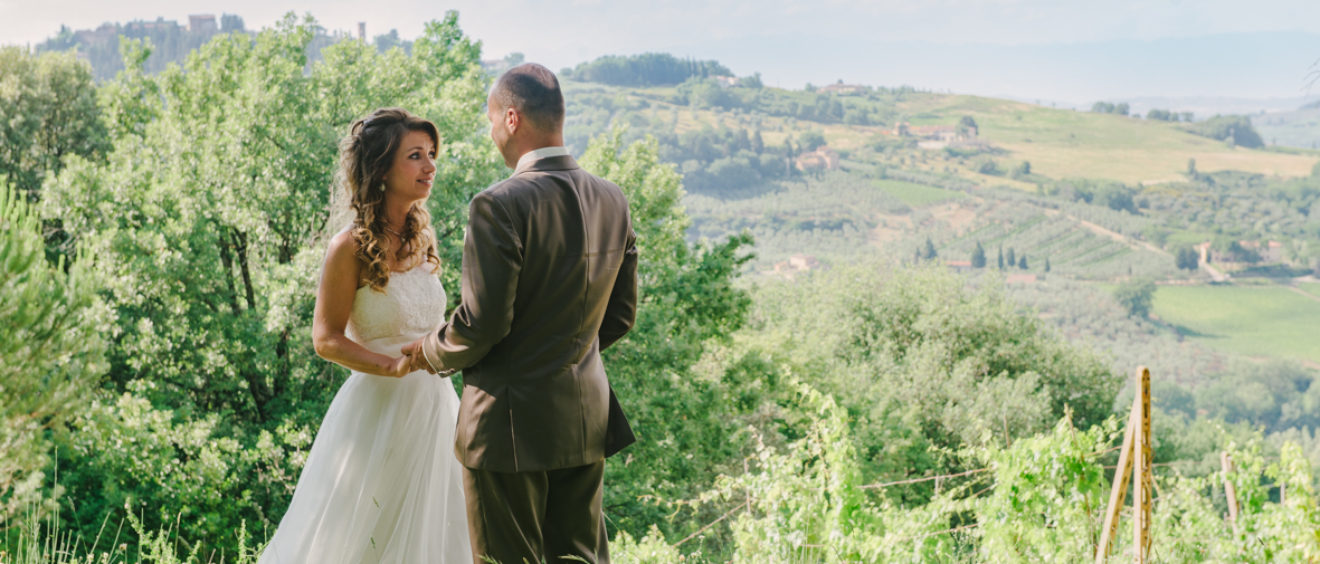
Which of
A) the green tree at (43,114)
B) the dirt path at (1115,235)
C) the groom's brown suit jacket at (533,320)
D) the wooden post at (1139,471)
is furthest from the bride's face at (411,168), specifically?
the dirt path at (1115,235)

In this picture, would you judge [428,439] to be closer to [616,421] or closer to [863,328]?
[616,421]

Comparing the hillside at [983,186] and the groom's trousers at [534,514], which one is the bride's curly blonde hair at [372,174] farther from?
the hillside at [983,186]

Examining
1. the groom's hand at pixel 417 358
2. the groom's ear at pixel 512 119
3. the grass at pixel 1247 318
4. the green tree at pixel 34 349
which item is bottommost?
the grass at pixel 1247 318

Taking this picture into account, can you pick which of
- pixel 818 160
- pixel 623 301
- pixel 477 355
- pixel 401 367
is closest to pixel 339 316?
pixel 401 367

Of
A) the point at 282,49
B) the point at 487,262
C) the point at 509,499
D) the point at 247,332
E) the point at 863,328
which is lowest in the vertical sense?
the point at 863,328

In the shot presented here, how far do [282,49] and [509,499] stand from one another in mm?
14534

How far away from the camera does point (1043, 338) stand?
30.2 metres

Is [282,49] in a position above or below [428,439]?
above

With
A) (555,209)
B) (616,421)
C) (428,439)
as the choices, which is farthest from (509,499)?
(555,209)

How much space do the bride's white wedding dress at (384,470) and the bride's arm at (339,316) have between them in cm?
8

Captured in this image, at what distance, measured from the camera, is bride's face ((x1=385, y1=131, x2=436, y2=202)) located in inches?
110

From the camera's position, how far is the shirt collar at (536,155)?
235 cm

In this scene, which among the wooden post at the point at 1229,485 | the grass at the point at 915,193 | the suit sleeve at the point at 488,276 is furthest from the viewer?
the grass at the point at 915,193

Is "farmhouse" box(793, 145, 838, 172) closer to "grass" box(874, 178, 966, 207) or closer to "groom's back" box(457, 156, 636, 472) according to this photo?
"grass" box(874, 178, 966, 207)
